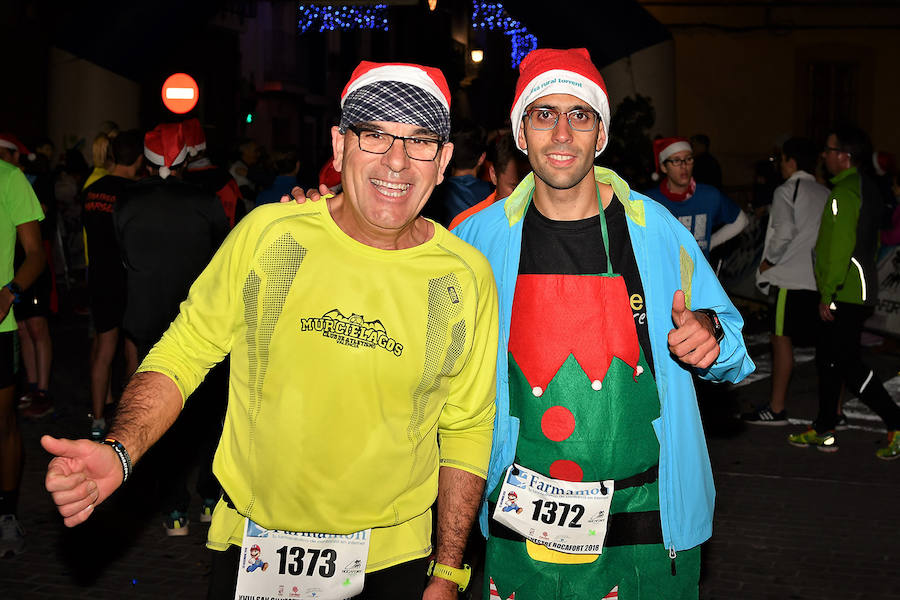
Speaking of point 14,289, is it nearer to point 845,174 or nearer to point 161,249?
point 161,249

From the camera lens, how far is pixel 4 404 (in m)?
5.58

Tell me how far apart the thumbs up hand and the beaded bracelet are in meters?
1.41

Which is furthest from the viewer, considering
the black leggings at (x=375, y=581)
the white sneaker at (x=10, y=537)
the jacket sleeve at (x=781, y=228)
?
the jacket sleeve at (x=781, y=228)

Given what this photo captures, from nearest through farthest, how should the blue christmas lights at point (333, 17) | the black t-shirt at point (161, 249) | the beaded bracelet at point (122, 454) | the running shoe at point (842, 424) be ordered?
the beaded bracelet at point (122, 454), the black t-shirt at point (161, 249), the running shoe at point (842, 424), the blue christmas lights at point (333, 17)

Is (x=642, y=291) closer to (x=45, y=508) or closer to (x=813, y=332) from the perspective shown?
(x=45, y=508)

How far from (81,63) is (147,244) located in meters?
10.8

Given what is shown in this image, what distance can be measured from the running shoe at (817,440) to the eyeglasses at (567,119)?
207 inches

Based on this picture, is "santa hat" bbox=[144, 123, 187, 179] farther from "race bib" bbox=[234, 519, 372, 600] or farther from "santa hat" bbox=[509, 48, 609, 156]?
"race bib" bbox=[234, 519, 372, 600]

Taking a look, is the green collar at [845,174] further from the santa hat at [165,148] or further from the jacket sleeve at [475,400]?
the jacket sleeve at [475,400]

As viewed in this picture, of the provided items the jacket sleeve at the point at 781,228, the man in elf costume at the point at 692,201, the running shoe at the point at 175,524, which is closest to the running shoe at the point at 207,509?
the running shoe at the point at 175,524

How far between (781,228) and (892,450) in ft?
6.15

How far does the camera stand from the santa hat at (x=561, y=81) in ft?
11.7

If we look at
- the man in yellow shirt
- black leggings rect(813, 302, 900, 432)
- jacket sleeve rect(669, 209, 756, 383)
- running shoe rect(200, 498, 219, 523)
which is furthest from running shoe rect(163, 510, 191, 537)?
black leggings rect(813, 302, 900, 432)

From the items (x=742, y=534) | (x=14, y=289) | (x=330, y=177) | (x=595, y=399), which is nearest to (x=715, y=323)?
(x=595, y=399)
